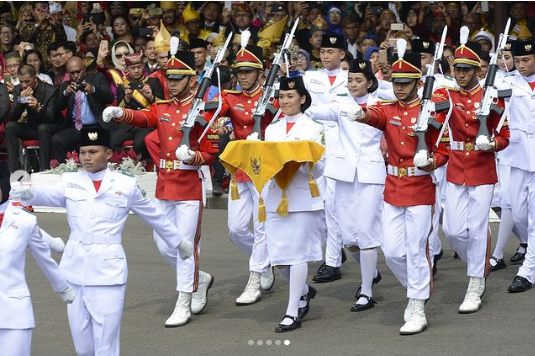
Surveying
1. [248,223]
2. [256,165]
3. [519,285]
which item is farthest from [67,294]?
[519,285]

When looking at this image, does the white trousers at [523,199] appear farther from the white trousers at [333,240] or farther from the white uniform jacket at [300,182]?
the white uniform jacket at [300,182]

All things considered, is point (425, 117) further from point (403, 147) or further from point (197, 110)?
point (197, 110)

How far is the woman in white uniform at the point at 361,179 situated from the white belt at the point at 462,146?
673mm

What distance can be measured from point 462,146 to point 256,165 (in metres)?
1.94

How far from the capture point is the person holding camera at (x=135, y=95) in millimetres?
14727

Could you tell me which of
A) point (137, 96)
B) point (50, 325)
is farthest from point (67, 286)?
point (137, 96)

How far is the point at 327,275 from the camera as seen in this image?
11664 mm

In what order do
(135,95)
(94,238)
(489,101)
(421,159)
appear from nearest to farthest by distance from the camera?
(94,238)
(421,159)
(489,101)
(135,95)

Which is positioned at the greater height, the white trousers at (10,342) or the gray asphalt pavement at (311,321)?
the white trousers at (10,342)

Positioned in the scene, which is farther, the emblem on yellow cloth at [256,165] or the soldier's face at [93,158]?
the emblem on yellow cloth at [256,165]

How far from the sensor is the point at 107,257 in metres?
8.08

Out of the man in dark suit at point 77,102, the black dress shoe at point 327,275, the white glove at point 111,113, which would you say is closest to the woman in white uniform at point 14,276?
the white glove at point 111,113

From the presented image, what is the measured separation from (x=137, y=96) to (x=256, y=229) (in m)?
4.72

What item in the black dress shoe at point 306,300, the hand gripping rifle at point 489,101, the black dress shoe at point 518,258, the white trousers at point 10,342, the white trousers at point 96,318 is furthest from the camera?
the black dress shoe at point 518,258
